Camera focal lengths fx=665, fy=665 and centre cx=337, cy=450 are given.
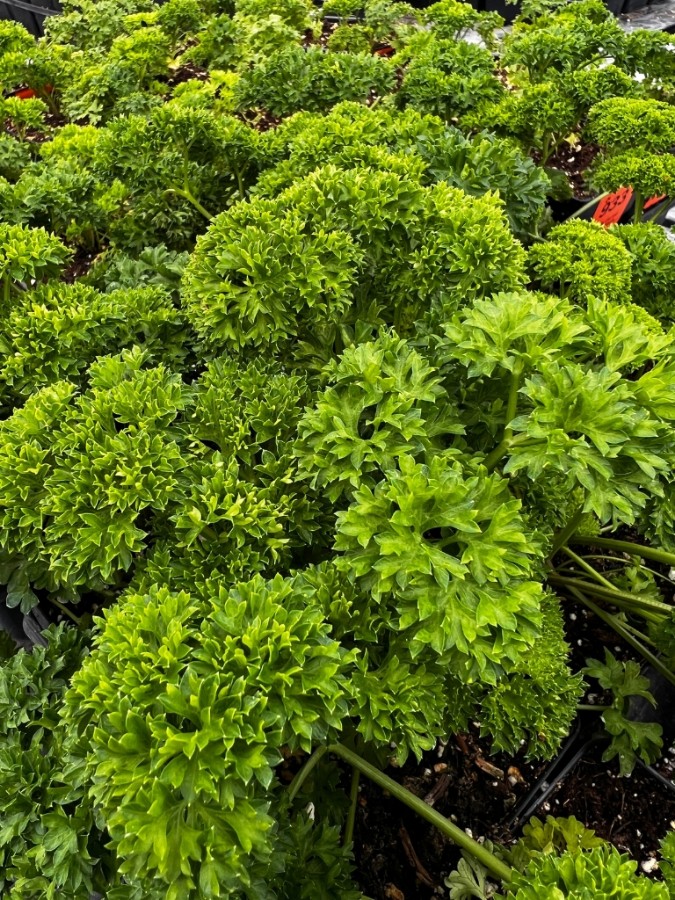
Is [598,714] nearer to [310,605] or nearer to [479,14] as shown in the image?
[310,605]

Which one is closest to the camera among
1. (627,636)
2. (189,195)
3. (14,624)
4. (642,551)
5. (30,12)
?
(642,551)

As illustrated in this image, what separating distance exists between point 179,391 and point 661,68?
3224mm

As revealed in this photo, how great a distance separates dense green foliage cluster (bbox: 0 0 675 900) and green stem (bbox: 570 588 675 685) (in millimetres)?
21

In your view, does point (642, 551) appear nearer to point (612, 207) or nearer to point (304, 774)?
point (304, 774)

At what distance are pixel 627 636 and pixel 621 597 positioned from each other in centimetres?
13

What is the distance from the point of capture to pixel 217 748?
1.09 metres

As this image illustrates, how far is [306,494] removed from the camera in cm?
161

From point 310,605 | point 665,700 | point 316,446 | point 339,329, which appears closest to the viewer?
point 310,605

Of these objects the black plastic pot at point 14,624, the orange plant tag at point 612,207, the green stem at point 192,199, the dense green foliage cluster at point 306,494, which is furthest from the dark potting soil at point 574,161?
→ the black plastic pot at point 14,624

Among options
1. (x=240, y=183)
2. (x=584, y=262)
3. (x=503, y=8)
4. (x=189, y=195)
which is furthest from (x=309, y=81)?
(x=503, y=8)

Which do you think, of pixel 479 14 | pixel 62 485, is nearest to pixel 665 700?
pixel 62 485

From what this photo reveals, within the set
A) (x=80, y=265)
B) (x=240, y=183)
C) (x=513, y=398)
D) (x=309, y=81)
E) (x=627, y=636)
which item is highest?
(x=309, y=81)

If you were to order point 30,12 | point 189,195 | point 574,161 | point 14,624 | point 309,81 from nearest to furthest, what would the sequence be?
point 14,624, point 189,195, point 309,81, point 574,161, point 30,12

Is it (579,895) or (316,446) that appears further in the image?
(316,446)
